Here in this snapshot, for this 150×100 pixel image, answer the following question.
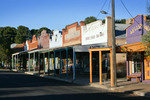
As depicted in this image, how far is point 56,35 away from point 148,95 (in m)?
29.3

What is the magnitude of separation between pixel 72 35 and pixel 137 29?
15428 millimetres

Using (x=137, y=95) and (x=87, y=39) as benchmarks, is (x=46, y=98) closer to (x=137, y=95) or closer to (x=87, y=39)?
(x=137, y=95)

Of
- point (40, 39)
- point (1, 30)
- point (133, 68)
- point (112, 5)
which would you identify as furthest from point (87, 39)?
point (1, 30)

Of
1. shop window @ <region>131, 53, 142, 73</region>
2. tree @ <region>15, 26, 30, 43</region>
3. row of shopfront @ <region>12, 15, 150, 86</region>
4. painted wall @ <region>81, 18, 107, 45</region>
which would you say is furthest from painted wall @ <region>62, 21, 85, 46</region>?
tree @ <region>15, 26, 30, 43</region>

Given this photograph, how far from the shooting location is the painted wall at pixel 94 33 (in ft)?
82.7

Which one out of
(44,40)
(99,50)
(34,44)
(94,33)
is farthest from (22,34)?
(99,50)

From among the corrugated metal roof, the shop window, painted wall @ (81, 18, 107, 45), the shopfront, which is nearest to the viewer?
the shopfront

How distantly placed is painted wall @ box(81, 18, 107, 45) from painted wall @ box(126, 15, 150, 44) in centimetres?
478

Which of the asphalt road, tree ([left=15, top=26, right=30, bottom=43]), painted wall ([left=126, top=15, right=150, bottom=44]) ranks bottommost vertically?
the asphalt road

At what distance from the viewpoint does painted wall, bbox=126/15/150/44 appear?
1841cm

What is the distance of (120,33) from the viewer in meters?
26.9

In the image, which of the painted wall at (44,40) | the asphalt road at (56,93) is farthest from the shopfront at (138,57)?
the painted wall at (44,40)

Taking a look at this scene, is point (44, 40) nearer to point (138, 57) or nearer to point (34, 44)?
point (34, 44)

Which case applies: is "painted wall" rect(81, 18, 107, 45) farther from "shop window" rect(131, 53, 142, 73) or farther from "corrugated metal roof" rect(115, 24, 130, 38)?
"shop window" rect(131, 53, 142, 73)
